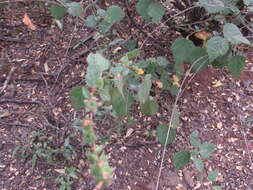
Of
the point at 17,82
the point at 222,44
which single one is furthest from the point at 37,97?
the point at 222,44

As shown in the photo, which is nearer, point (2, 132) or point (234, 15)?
point (234, 15)

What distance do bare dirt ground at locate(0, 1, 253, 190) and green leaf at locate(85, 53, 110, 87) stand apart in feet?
2.72

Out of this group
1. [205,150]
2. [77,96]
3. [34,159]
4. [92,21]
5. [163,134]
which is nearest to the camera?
[77,96]

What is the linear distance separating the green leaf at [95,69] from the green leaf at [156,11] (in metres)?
0.54

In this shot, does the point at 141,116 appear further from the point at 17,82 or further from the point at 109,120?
the point at 17,82

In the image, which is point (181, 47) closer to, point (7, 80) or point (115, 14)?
point (115, 14)

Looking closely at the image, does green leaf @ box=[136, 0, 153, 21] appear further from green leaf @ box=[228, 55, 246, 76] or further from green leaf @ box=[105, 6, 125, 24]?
green leaf @ box=[228, 55, 246, 76]

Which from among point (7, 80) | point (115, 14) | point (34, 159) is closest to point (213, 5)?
point (115, 14)

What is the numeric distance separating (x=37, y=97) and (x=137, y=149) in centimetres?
56

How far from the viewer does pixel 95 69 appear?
0.80 m

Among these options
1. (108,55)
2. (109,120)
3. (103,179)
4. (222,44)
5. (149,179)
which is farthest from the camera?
(108,55)

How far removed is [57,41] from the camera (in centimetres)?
207

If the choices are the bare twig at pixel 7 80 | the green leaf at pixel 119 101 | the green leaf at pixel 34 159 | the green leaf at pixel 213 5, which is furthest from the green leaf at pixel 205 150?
the bare twig at pixel 7 80

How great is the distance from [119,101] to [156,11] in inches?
16.3
